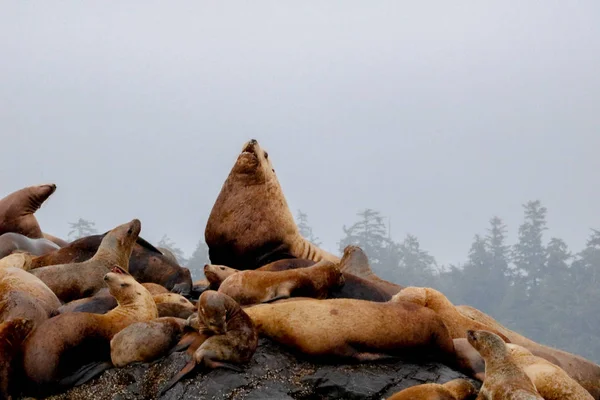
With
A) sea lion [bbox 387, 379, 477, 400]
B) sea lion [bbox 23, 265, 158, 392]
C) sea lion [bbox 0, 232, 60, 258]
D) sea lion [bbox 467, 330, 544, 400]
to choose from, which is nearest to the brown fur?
sea lion [bbox 23, 265, 158, 392]

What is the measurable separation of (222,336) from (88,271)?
3.20m

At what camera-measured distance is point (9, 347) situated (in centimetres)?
645

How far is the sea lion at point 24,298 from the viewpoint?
7.25m

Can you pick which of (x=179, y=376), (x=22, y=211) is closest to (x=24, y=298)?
(x=179, y=376)

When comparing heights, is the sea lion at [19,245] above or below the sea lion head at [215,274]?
below

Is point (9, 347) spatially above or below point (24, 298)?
below

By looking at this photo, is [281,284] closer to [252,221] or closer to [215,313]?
[215,313]

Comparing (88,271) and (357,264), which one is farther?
(357,264)

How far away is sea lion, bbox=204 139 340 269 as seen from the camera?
412 inches

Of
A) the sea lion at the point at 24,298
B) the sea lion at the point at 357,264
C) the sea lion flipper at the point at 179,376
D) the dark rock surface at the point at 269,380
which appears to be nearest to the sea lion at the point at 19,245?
the sea lion at the point at 24,298

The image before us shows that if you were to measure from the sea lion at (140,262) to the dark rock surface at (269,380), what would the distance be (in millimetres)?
3267

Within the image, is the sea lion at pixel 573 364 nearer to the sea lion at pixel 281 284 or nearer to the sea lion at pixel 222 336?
the sea lion at pixel 281 284

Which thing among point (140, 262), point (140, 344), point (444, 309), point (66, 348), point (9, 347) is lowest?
point (9, 347)

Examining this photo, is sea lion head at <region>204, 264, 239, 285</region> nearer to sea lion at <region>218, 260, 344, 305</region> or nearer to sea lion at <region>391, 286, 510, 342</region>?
sea lion at <region>218, 260, 344, 305</region>
